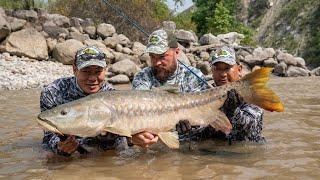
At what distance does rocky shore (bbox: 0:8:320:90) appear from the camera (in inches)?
→ 641

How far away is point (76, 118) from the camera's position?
4105 mm

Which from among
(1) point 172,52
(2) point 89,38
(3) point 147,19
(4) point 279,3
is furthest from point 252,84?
(4) point 279,3

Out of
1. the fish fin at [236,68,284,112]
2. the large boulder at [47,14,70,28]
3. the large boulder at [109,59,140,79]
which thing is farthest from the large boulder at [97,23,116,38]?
the fish fin at [236,68,284,112]

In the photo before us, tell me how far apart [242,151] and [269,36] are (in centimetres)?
4307

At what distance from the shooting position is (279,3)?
53.8 m

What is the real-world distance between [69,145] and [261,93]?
2.11 m

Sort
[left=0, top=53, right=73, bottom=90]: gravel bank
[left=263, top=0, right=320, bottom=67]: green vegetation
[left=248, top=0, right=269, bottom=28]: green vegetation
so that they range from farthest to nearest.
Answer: [left=248, top=0, right=269, bottom=28]: green vegetation, [left=263, top=0, right=320, bottom=67]: green vegetation, [left=0, top=53, right=73, bottom=90]: gravel bank

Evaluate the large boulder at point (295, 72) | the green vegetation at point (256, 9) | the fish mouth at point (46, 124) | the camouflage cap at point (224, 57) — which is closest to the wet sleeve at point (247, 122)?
the camouflage cap at point (224, 57)

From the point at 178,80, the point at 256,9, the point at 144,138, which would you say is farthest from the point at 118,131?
the point at 256,9

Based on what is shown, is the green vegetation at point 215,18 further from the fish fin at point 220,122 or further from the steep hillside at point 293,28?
the fish fin at point 220,122

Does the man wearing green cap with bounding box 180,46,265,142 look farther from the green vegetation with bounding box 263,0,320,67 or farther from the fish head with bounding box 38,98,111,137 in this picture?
the green vegetation with bounding box 263,0,320,67

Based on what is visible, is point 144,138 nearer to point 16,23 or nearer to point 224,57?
point 224,57

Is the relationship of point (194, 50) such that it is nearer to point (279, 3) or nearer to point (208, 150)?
point (208, 150)

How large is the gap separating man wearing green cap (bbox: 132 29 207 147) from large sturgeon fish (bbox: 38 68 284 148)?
1112 millimetres
